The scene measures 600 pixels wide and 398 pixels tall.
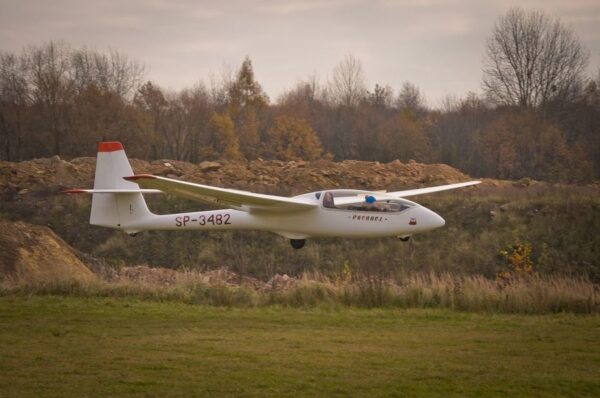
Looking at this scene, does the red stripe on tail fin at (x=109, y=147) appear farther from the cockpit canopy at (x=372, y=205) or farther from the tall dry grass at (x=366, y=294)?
the cockpit canopy at (x=372, y=205)

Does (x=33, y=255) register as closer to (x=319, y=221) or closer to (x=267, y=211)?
(x=267, y=211)

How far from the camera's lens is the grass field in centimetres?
1234

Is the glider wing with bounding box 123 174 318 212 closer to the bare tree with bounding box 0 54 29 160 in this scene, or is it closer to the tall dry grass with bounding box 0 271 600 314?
the tall dry grass with bounding box 0 271 600 314

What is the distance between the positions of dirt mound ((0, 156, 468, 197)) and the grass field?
30.9 metres

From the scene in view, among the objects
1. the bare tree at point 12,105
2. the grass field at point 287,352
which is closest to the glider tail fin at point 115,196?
the grass field at point 287,352

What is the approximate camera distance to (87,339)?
15812 mm

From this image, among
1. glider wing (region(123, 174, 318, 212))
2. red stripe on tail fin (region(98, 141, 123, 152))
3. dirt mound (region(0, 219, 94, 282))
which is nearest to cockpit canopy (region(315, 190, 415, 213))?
glider wing (region(123, 174, 318, 212))

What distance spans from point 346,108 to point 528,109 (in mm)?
20007

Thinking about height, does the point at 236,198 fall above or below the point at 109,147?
below

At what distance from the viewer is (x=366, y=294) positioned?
854 inches

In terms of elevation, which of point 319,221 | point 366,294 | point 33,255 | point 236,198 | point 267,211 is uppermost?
point 236,198

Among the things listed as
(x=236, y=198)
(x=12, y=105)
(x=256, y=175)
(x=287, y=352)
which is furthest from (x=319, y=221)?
(x=12, y=105)

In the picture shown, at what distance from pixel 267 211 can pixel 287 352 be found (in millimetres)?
10704

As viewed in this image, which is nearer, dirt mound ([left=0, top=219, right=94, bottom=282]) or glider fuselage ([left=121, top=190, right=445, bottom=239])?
glider fuselage ([left=121, top=190, right=445, bottom=239])
